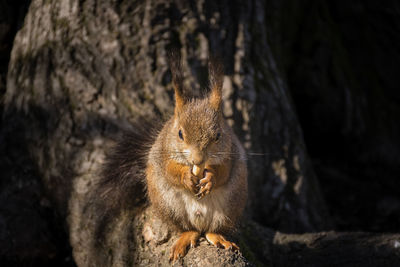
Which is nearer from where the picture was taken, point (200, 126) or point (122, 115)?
point (200, 126)

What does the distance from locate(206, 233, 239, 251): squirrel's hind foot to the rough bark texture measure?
0.27 m

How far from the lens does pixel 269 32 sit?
3.19 m

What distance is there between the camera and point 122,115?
94.6 inches

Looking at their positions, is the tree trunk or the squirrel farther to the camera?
the tree trunk

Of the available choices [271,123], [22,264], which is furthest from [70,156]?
[271,123]

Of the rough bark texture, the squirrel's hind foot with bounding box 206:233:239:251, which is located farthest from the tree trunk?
the squirrel's hind foot with bounding box 206:233:239:251

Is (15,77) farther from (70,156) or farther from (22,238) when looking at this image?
(22,238)

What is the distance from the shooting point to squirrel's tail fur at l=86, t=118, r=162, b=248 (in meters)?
2.09

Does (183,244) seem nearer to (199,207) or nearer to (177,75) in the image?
(199,207)

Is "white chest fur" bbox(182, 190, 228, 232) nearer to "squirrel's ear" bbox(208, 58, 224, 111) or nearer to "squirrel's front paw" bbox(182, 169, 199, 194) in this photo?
"squirrel's front paw" bbox(182, 169, 199, 194)

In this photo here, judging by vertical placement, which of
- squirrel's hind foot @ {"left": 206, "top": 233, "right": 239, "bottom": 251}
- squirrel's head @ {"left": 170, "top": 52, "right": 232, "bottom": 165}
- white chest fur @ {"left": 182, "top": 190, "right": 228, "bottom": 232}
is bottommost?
squirrel's hind foot @ {"left": 206, "top": 233, "right": 239, "bottom": 251}

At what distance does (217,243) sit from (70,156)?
3.54 ft

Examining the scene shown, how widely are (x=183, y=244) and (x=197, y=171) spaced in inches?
13.0

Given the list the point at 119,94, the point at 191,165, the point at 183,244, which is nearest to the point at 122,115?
the point at 119,94
